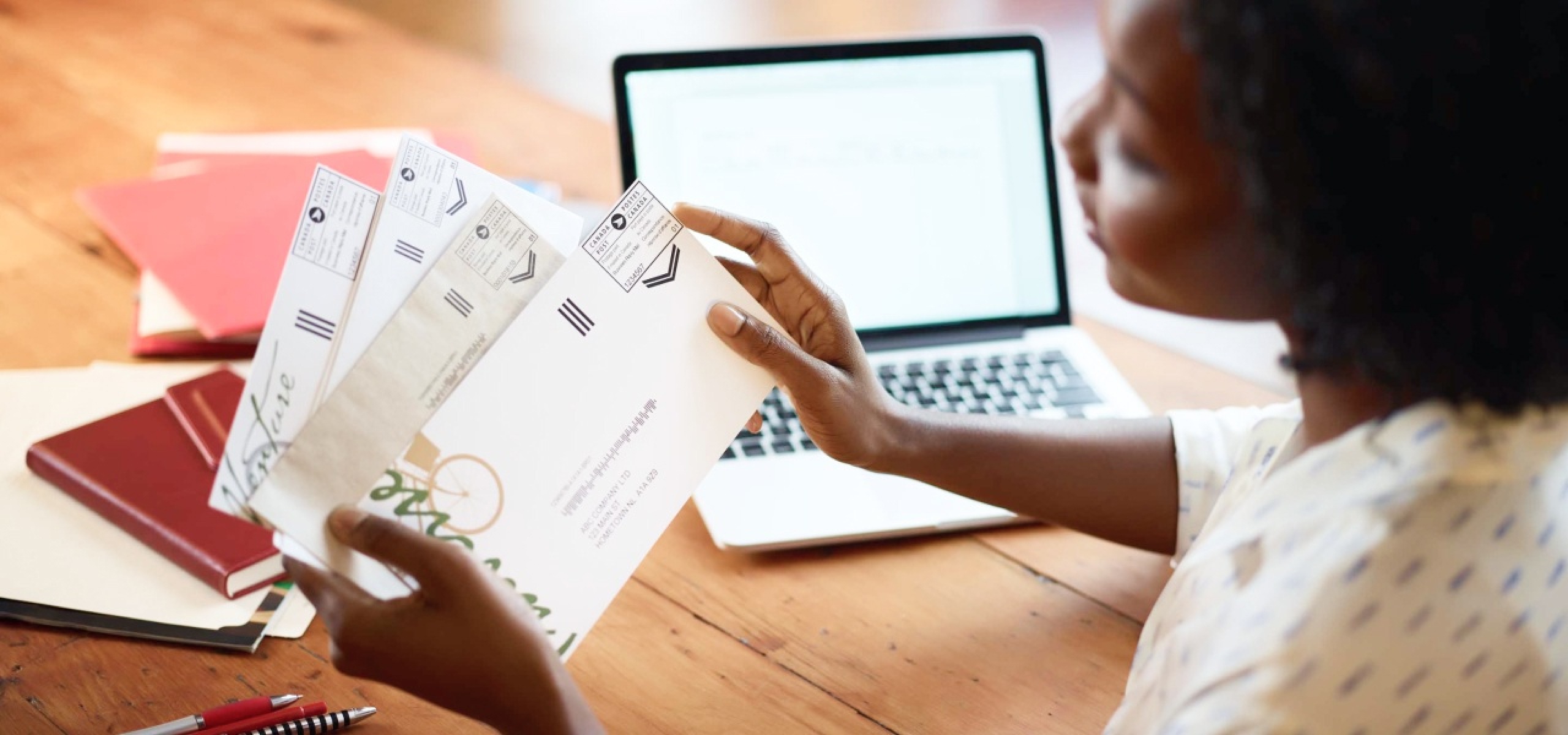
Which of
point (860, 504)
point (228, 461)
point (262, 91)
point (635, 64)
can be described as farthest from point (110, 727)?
point (262, 91)

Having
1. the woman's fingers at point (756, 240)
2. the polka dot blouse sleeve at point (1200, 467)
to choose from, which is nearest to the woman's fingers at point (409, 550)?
the woman's fingers at point (756, 240)

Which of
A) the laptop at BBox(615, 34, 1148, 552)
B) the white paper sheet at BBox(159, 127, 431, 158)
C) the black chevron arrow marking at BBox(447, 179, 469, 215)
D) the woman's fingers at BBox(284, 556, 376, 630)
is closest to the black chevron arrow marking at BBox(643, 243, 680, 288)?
the black chevron arrow marking at BBox(447, 179, 469, 215)

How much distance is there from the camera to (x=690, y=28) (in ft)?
7.42

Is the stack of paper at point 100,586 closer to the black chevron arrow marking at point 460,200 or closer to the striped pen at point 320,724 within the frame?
the striped pen at point 320,724

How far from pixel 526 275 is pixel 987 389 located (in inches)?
18.1

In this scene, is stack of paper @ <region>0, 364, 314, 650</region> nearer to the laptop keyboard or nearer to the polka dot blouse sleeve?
the laptop keyboard

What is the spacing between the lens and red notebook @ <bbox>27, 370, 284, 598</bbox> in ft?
2.58

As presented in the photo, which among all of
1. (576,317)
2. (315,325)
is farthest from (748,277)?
(315,325)

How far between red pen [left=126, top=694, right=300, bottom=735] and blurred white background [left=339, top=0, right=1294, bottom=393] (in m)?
0.87

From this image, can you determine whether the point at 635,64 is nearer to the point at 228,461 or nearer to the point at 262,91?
the point at 228,461

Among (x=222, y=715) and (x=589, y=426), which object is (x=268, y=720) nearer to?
(x=222, y=715)

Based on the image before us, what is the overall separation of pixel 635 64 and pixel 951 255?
0.29m

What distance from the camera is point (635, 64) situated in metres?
1.05

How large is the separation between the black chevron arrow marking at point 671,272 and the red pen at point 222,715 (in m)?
0.29
